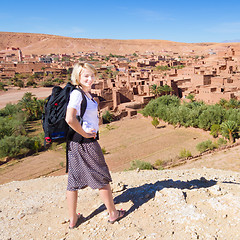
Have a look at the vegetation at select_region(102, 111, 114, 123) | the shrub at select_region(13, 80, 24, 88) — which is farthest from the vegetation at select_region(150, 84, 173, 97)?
the shrub at select_region(13, 80, 24, 88)

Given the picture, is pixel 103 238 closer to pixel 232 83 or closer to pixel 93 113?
pixel 93 113

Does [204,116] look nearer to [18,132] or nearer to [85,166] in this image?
[18,132]

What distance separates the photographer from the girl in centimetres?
264

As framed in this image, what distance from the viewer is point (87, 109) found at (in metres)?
2.63

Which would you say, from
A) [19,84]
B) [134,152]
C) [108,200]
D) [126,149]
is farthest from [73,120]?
[19,84]

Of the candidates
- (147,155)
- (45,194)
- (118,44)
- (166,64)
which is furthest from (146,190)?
(118,44)

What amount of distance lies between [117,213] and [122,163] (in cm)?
908

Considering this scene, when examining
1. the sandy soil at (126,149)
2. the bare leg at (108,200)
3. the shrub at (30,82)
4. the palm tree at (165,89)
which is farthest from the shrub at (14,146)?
the shrub at (30,82)

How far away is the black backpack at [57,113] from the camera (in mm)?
2609

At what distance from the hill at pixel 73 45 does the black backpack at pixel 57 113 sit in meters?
95.6

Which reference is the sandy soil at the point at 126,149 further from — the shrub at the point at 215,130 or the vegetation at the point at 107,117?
the vegetation at the point at 107,117

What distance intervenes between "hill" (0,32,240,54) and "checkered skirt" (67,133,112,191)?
95.6 m

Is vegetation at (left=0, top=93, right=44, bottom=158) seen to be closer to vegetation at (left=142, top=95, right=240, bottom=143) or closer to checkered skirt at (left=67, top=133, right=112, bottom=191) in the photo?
vegetation at (left=142, top=95, right=240, bottom=143)

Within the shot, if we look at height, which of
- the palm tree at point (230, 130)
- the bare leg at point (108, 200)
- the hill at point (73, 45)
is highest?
the hill at point (73, 45)
